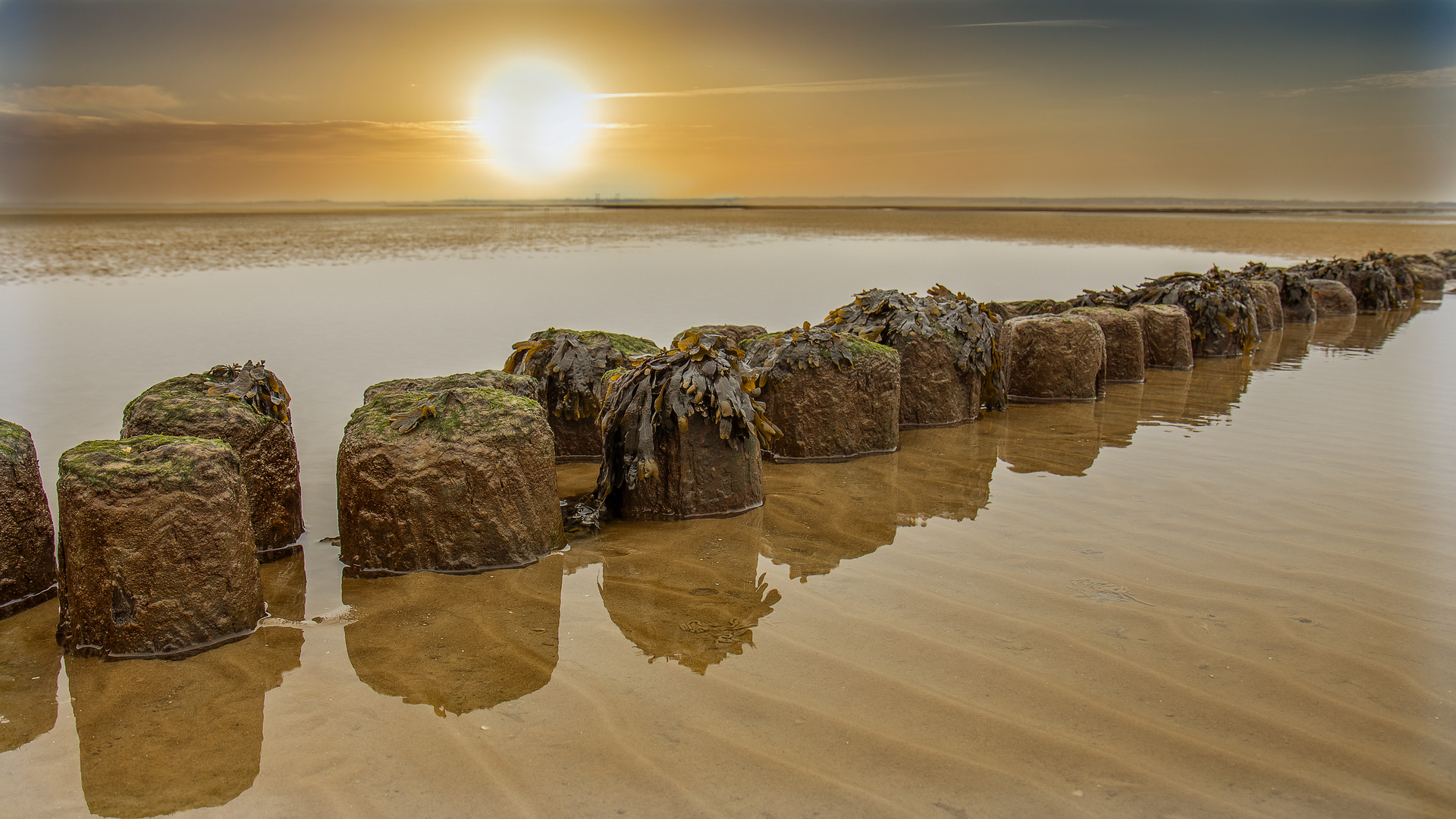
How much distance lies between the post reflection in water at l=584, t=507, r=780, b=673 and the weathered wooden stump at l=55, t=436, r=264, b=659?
131 cm

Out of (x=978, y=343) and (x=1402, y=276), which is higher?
(x=1402, y=276)

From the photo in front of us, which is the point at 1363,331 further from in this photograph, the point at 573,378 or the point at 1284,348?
the point at 573,378

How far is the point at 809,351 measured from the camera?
5.37 meters

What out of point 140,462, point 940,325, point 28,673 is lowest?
point 28,673

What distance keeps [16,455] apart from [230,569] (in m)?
1.00

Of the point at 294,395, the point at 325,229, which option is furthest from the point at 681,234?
the point at 294,395

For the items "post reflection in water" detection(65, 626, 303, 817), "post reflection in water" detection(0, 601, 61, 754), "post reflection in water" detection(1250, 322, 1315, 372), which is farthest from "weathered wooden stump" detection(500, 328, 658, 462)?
"post reflection in water" detection(1250, 322, 1315, 372)

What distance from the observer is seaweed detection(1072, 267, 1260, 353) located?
9.23 metres

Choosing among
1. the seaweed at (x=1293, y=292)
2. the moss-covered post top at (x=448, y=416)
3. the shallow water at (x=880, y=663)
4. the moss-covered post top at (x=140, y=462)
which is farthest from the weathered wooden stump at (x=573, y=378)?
the seaweed at (x=1293, y=292)

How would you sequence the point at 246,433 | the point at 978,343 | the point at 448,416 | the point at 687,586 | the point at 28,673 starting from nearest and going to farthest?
the point at 28,673 → the point at 687,586 → the point at 448,416 → the point at 246,433 → the point at 978,343

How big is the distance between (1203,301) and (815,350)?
596 cm

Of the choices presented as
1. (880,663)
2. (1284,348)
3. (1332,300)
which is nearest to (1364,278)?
(1332,300)

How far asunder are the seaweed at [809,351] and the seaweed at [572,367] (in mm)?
872

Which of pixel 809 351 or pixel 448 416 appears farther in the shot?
pixel 809 351
